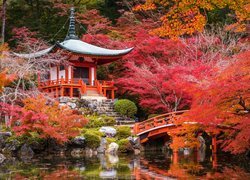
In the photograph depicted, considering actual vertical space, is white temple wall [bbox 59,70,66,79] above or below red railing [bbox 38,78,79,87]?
above

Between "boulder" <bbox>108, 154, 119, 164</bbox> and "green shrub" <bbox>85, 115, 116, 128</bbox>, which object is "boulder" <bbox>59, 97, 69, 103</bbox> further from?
"boulder" <bbox>108, 154, 119, 164</bbox>

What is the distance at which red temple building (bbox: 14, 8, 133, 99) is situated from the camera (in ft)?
84.1

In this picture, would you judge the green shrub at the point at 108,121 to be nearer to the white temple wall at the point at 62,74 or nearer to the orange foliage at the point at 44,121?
the orange foliage at the point at 44,121

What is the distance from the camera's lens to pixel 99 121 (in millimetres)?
22328

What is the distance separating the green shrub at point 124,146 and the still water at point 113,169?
7.58 feet

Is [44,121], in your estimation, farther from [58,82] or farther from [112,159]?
[58,82]

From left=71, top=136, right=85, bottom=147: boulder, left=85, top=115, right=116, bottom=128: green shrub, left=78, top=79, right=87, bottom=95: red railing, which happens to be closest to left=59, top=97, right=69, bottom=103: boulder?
left=78, top=79, right=87, bottom=95: red railing

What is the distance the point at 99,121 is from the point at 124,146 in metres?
2.88

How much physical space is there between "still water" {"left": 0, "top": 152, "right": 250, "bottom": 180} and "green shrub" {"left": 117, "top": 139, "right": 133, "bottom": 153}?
7.58 feet

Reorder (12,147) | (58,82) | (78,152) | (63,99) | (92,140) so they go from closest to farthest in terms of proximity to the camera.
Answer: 1. (12,147)
2. (78,152)
3. (92,140)
4. (63,99)
5. (58,82)

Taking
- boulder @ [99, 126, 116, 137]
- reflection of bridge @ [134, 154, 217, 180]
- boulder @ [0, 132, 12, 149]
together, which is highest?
boulder @ [99, 126, 116, 137]

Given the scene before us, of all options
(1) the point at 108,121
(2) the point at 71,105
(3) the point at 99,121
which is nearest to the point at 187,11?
(3) the point at 99,121

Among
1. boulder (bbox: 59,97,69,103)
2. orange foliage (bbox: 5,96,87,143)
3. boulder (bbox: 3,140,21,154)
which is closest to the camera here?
orange foliage (bbox: 5,96,87,143)

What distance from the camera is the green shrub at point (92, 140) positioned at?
19.5 m
